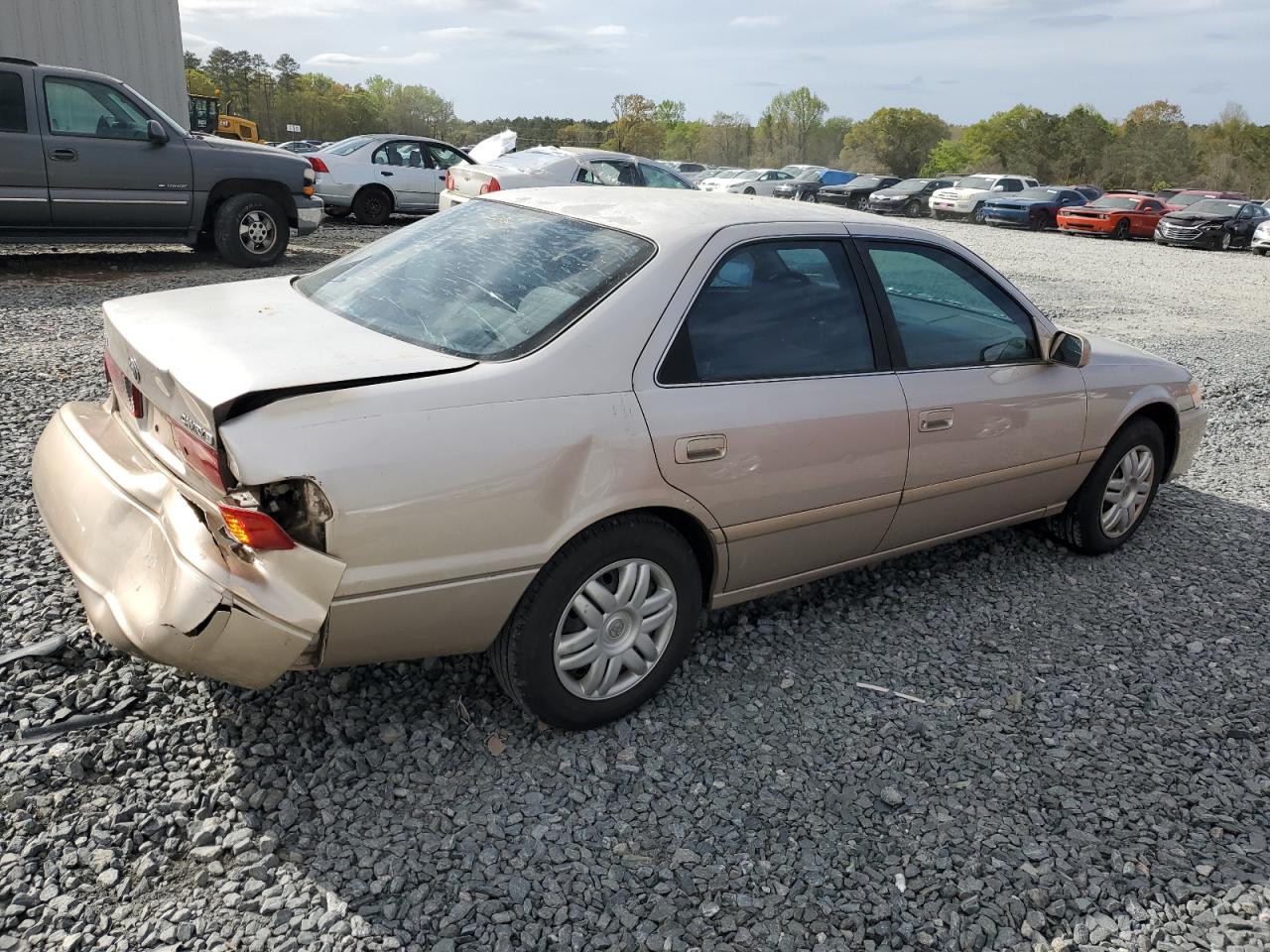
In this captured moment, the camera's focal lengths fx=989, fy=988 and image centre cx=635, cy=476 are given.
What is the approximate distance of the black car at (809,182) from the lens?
31.4 meters

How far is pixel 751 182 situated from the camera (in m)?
32.0

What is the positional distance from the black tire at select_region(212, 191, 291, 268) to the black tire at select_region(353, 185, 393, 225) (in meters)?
5.14

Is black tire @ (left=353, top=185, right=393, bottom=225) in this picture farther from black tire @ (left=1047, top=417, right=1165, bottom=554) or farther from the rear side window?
black tire @ (left=1047, top=417, right=1165, bottom=554)

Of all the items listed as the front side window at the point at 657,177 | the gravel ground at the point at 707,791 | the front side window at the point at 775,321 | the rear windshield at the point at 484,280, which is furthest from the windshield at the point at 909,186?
the rear windshield at the point at 484,280

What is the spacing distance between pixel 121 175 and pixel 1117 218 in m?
24.1

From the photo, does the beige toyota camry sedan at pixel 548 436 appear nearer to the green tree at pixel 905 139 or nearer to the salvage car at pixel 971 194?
the salvage car at pixel 971 194

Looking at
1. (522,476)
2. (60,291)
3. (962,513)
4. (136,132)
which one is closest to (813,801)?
(522,476)

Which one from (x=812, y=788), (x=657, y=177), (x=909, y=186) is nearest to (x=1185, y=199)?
(x=909, y=186)

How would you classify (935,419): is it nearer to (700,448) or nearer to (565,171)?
(700,448)

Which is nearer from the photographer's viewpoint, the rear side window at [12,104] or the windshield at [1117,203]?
the rear side window at [12,104]

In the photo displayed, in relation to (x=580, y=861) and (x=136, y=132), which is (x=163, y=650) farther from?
(x=136, y=132)

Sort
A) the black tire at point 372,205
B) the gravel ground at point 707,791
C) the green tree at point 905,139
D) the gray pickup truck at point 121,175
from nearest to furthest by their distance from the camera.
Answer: the gravel ground at point 707,791, the gray pickup truck at point 121,175, the black tire at point 372,205, the green tree at point 905,139

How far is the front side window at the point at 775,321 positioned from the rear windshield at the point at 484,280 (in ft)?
0.94

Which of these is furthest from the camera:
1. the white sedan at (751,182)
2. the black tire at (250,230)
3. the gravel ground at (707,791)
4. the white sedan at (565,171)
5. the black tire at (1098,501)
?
the white sedan at (751,182)
